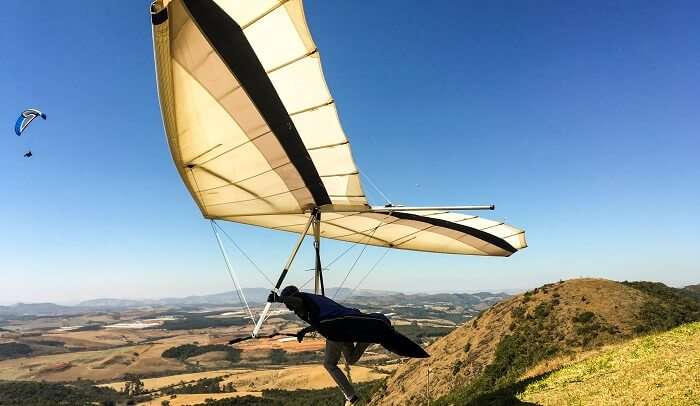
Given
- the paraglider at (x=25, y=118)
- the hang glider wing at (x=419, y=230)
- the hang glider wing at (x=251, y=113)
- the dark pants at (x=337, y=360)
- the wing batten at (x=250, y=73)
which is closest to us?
the wing batten at (x=250, y=73)

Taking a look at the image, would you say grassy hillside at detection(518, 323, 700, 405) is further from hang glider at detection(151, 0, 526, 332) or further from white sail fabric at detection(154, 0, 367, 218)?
white sail fabric at detection(154, 0, 367, 218)

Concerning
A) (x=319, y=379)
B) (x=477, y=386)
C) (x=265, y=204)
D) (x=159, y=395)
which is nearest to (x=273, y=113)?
(x=265, y=204)

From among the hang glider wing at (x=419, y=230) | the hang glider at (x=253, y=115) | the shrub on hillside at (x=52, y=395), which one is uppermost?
the hang glider at (x=253, y=115)

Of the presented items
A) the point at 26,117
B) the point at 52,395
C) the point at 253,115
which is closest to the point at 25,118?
the point at 26,117

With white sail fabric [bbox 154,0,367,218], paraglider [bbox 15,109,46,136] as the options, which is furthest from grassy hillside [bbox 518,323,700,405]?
paraglider [bbox 15,109,46,136]

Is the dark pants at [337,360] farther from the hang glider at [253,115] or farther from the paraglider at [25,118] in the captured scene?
the paraglider at [25,118]

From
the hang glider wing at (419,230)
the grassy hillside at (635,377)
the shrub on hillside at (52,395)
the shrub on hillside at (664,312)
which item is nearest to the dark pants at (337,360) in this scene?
the grassy hillside at (635,377)

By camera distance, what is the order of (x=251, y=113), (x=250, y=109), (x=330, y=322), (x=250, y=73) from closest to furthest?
(x=250, y=73) → (x=330, y=322) → (x=250, y=109) → (x=251, y=113)

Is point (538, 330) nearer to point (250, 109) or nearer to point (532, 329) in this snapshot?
point (532, 329)
